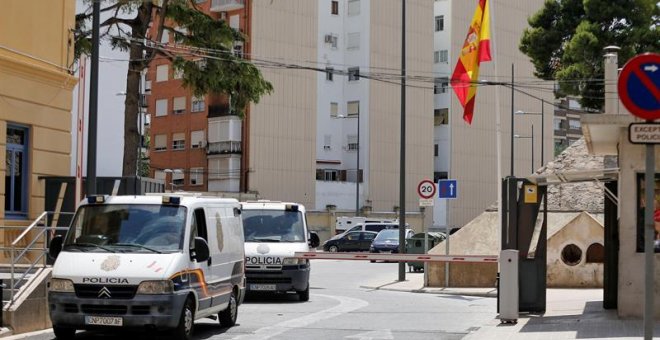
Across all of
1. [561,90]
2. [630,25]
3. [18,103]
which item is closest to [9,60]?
[18,103]

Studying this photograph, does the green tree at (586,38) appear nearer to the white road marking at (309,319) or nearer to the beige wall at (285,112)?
the white road marking at (309,319)

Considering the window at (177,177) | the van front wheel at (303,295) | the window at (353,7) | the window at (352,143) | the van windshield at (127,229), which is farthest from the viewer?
the window at (353,7)

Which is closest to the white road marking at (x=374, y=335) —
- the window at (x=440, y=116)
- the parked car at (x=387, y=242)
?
the parked car at (x=387, y=242)

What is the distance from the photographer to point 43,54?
21.8 meters

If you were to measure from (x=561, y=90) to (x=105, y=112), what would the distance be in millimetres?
15893

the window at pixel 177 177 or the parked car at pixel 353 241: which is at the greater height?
the window at pixel 177 177

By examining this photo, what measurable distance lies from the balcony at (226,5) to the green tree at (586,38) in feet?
92.2

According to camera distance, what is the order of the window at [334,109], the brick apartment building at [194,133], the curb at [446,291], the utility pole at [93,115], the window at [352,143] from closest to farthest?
the utility pole at [93,115] < the curb at [446,291] < the brick apartment building at [194,133] < the window at [352,143] < the window at [334,109]

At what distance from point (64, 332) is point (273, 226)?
903 cm

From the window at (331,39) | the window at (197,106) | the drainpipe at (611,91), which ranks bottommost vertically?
the drainpipe at (611,91)

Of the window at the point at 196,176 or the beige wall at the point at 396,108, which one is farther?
the beige wall at the point at 396,108

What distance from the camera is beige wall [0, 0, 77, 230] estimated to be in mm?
20359

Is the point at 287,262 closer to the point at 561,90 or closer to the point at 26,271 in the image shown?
the point at 26,271

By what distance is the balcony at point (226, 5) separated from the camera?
63.9 metres
